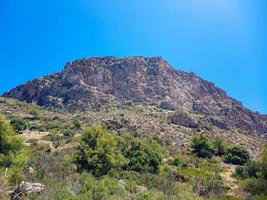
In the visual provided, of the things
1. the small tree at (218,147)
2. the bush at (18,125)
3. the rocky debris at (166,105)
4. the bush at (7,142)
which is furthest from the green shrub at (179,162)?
the rocky debris at (166,105)

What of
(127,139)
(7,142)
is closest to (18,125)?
(127,139)

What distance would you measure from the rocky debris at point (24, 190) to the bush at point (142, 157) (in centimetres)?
1383

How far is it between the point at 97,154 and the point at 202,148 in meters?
20.4

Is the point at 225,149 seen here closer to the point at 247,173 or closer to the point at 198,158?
the point at 198,158

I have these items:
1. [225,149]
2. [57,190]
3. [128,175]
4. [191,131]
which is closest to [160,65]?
[191,131]

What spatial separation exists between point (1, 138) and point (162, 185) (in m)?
13.5

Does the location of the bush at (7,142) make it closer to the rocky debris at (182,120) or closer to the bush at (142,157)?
the bush at (142,157)

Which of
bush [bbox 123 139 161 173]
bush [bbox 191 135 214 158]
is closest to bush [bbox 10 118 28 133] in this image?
bush [bbox 123 139 161 173]

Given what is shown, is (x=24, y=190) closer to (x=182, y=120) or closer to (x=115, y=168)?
(x=115, y=168)

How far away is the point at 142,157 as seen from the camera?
113 ft

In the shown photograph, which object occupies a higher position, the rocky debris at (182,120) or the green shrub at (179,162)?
the rocky debris at (182,120)

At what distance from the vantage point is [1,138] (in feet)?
94.8

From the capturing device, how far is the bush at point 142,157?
109 feet

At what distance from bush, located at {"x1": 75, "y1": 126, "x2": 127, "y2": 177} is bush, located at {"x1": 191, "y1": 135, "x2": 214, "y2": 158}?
16706 millimetres
